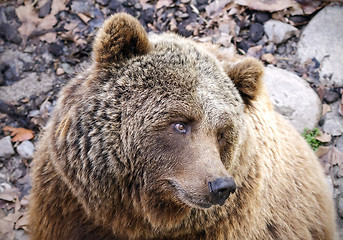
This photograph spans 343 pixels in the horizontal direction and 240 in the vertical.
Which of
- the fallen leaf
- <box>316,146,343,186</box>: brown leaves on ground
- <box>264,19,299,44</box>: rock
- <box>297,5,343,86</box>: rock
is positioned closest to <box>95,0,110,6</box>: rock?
<box>264,19,299,44</box>: rock

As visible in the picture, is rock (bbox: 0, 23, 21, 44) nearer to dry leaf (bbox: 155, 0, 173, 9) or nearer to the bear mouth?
dry leaf (bbox: 155, 0, 173, 9)

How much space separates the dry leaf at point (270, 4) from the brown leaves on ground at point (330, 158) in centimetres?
239

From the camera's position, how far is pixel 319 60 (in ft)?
20.7

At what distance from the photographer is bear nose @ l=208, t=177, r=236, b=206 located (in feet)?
9.40

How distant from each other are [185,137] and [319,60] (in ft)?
12.9

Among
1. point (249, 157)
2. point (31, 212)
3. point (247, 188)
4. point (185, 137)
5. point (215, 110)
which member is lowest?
point (31, 212)

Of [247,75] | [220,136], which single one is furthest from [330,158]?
[220,136]

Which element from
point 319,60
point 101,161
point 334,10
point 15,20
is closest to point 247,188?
point 101,161

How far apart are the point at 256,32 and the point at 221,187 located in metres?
4.39

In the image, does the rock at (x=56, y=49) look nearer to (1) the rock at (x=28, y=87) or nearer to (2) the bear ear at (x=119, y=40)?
(1) the rock at (x=28, y=87)

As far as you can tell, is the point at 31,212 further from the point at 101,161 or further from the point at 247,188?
the point at 247,188

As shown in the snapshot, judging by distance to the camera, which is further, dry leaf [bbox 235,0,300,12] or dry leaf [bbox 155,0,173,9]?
dry leaf [bbox 155,0,173,9]

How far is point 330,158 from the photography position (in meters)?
5.82

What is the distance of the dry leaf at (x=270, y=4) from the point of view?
661 centimetres
